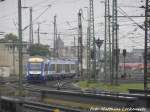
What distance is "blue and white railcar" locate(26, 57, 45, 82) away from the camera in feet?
214

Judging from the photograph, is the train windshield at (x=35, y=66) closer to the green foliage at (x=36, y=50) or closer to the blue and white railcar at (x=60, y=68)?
the blue and white railcar at (x=60, y=68)

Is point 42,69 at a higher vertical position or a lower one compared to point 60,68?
higher

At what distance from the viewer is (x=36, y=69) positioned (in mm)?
65625

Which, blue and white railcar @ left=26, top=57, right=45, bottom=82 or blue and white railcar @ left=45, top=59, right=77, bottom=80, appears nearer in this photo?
Result: blue and white railcar @ left=26, top=57, right=45, bottom=82

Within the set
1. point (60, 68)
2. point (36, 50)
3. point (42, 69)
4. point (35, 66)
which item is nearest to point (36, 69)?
point (35, 66)

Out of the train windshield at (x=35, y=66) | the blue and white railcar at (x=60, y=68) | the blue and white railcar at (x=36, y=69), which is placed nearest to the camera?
the blue and white railcar at (x=36, y=69)

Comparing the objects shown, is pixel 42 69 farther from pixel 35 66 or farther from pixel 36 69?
pixel 35 66

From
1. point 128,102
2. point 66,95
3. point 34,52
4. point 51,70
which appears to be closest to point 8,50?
point 34,52

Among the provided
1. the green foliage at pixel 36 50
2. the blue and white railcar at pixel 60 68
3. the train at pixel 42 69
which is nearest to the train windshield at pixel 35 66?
the train at pixel 42 69

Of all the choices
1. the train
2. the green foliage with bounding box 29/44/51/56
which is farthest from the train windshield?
the green foliage with bounding box 29/44/51/56

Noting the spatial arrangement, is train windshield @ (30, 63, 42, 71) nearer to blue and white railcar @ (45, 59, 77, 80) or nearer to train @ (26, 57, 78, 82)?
train @ (26, 57, 78, 82)

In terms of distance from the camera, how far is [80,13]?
227 ft

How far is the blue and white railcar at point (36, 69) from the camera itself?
65.1 meters

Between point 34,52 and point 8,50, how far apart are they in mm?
11592
